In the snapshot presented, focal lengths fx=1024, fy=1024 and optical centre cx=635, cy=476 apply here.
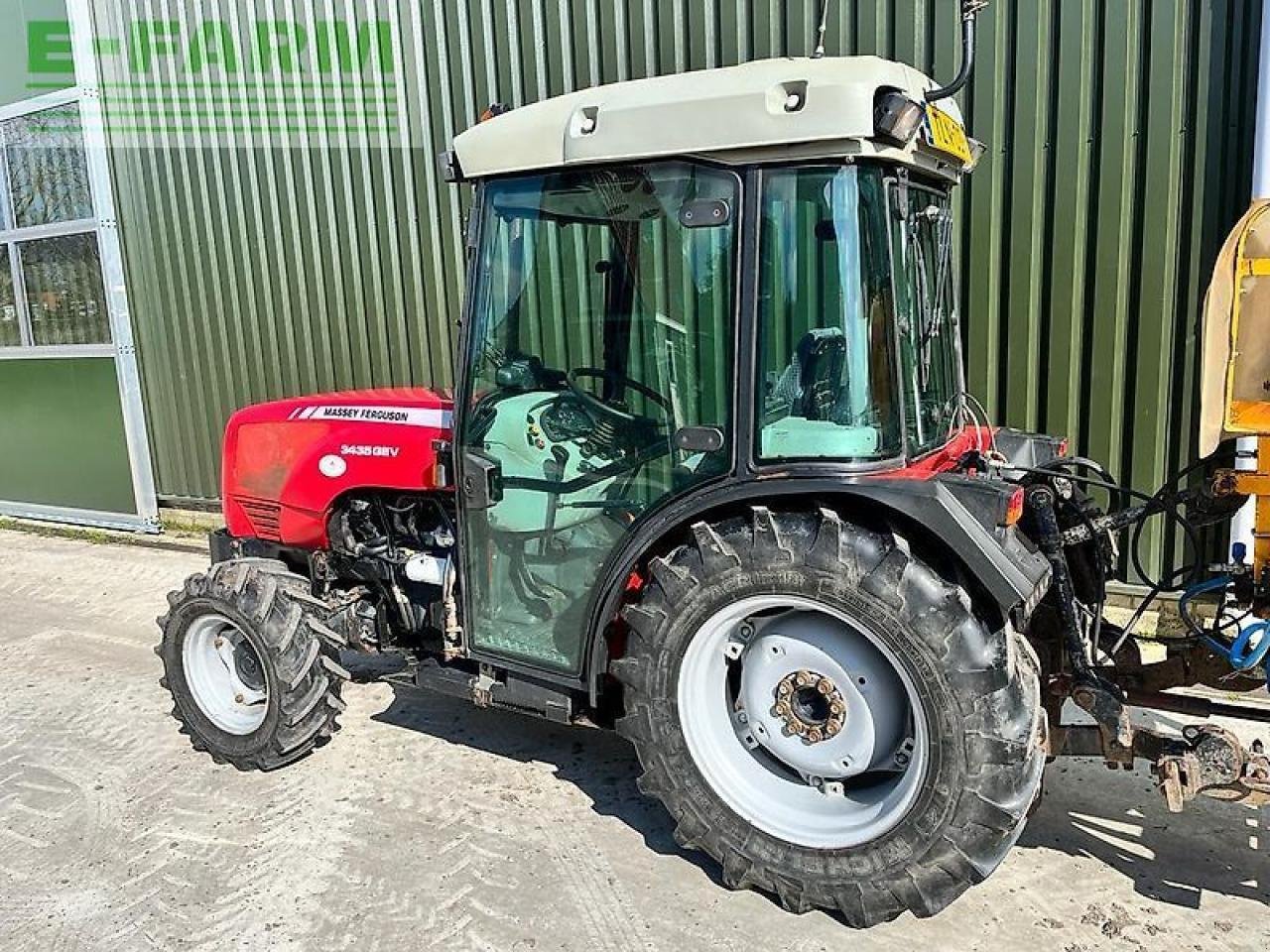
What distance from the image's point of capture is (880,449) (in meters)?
2.68

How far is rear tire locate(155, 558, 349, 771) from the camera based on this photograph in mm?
3623

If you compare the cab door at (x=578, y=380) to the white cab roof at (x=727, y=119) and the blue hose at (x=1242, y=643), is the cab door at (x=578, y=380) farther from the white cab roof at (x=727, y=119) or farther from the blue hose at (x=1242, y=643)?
the blue hose at (x=1242, y=643)

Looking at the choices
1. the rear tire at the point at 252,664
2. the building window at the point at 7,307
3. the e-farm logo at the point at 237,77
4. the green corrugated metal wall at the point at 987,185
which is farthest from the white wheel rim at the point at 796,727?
the building window at the point at 7,307

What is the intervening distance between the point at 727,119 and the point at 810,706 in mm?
1607

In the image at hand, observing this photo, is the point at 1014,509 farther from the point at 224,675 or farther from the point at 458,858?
the point at 224,675

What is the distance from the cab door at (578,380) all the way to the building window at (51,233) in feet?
19.4

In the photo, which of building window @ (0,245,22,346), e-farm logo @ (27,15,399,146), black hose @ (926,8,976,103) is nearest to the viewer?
black hose @ (926,8,976,103)

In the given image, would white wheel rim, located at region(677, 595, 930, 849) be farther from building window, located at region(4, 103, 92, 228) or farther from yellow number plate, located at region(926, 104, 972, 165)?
building window, located at region(4, 103, 92, 228)

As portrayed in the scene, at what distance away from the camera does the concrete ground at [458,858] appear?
2.79 meters

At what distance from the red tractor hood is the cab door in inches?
14.6

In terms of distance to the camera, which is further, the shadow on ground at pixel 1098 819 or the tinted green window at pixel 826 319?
the shadow on ground at pixel 1098 819

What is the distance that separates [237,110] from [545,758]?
5551mm

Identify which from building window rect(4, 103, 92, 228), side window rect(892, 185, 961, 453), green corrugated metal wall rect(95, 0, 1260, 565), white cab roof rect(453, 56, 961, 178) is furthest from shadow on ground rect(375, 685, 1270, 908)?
building window rect(4, 103, 92, 228)

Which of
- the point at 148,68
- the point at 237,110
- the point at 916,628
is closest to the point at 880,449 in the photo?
the point at 916,628
